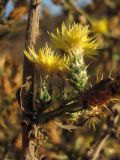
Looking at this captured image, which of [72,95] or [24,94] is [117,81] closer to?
[72,95]

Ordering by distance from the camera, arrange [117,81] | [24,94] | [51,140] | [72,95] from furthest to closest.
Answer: [51,140] < [24,94] < [72,95] < [117,81]

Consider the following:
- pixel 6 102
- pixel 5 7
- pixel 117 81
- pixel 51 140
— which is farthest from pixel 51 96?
pixel 51 140

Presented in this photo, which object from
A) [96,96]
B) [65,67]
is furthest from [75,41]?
[96,96]

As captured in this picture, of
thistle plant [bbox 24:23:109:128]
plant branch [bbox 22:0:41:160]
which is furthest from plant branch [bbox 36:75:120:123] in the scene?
plant branch [bbox 22:0:41:160]

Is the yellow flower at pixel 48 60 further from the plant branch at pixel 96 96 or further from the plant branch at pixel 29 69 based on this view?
the plant branch at pixel 96 96

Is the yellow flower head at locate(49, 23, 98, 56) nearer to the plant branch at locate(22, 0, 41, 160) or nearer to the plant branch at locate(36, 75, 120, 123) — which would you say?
the plant branch at locate(22, 0, 41, 160)

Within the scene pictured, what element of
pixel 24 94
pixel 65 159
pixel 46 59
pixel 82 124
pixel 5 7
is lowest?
pixel 65 159

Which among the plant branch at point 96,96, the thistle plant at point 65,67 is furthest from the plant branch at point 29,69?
the plant branch at point 96,96
